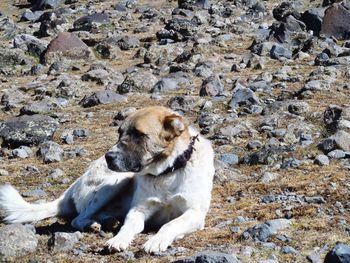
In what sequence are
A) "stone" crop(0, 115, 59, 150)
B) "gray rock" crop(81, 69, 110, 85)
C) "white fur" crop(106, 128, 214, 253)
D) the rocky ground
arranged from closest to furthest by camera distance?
the rocky ground
"white fur" crop(106, 128, 214, 253)
"stone" crop(0, 115, 59, 150)
"gray rock" crop(81, 69, 110, 85)

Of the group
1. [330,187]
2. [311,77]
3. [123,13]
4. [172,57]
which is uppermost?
[330,187]

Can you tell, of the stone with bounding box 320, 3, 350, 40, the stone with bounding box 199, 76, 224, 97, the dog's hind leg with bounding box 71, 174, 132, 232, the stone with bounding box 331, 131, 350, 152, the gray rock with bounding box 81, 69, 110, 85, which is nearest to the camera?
the dog's hind leg with bounding box 71, 174, 132, 232

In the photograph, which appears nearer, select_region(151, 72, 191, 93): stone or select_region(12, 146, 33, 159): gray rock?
select_region(12, 146, 33, 159): gray rock

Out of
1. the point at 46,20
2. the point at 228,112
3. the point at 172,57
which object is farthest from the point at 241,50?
the point at 46,20

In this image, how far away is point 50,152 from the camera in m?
12.7

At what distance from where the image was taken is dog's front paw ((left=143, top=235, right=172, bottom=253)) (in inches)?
295

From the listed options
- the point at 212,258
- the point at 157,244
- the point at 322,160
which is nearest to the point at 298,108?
the point at 322,160

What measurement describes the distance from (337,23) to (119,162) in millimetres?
16308

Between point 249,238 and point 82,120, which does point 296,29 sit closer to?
point 82,120

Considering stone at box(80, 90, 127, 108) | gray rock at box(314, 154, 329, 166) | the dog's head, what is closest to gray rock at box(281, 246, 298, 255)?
the dog's head

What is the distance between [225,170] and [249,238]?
129 inches

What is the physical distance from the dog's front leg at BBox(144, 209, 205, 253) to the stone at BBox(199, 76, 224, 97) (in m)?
8.37

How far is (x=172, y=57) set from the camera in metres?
21.3

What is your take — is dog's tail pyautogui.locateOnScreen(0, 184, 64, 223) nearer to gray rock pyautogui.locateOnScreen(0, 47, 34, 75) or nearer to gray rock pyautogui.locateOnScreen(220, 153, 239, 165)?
gray rock pyautogui.locateOnScreen(220, 153, 239, 165)
